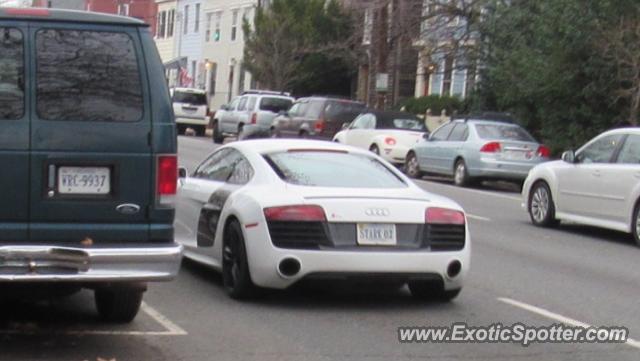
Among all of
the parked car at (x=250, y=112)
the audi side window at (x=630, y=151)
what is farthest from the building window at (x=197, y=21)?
the audi side window at (x=630, y=151)

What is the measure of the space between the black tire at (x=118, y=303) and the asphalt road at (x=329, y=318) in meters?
0.10

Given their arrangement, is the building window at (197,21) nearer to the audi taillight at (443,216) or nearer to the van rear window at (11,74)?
the audi taillight at (443,216)

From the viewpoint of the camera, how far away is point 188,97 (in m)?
47.0

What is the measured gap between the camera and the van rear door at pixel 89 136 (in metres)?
7.22

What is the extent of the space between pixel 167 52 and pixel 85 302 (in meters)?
65.8

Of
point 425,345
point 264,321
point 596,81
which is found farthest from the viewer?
point 596,81

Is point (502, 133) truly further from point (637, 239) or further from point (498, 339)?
point (498, 339)

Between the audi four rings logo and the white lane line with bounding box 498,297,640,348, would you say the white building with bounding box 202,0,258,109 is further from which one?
the audi four rings logo

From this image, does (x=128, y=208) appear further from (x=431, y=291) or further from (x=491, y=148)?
(x=491, y=148)

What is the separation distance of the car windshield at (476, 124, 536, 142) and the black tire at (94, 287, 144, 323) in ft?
55.3

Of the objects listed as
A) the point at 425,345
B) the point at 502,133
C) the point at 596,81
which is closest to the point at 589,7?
the point at 596,81

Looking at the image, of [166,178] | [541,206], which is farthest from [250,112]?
[166,178]

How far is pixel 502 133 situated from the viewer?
2469 cm

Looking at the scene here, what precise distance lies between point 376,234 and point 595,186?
712 centimetres
